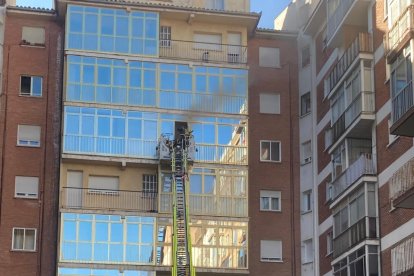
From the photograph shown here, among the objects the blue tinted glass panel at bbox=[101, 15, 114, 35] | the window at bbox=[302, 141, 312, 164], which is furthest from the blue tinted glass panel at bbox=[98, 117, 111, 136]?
the window at bbox=[302, 141, 312, 164]

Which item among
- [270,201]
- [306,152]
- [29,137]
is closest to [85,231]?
[29,137]

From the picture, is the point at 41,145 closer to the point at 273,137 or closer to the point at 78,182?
the point at 78,182

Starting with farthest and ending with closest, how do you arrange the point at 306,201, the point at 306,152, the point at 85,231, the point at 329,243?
the point at 306,152, the point at 306,201, the point at 85,231, the point at 329,243

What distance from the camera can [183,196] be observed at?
4153cm

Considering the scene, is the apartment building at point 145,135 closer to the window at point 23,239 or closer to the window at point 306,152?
the window at point 23,239

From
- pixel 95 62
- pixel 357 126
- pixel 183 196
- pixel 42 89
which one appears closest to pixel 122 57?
pixel 95 62

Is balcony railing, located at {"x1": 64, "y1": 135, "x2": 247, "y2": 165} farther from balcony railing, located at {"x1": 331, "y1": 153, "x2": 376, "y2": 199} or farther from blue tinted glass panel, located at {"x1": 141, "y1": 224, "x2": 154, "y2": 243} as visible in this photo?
balcony railing, located at {"x1": 331, "y1": 153, "x2": 376, "y2": 199}

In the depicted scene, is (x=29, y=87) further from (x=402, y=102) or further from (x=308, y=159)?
(x=402, y=102)

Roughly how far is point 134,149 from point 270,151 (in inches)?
257

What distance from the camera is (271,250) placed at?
42.9 m

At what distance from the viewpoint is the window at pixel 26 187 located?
4197cm

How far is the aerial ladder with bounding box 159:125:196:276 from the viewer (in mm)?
40344

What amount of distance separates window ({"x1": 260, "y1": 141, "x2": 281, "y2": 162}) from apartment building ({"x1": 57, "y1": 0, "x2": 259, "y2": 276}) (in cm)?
139

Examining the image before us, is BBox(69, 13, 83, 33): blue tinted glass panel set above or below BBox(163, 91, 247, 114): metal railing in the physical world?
above
